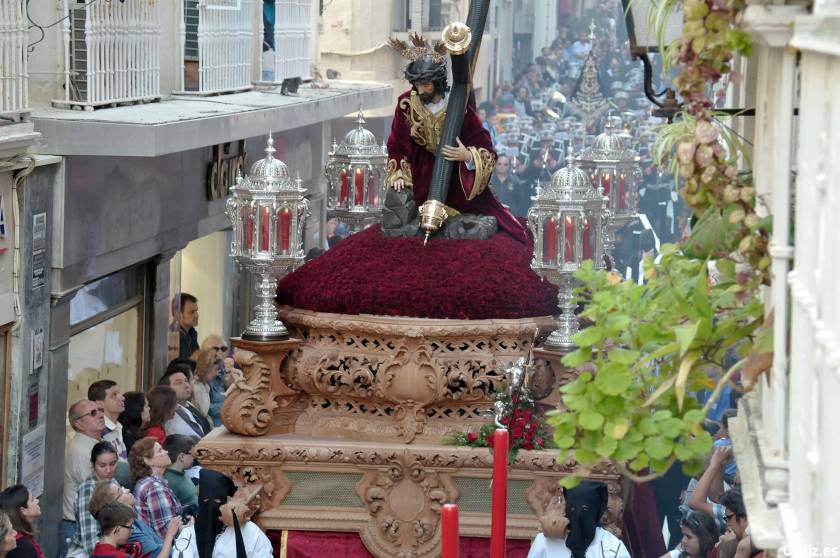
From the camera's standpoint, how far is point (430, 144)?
906 cm

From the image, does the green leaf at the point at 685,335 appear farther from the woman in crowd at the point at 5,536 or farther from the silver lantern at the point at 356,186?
the silver lantern at the point at 356,186

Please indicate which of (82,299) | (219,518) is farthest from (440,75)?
(82,299)

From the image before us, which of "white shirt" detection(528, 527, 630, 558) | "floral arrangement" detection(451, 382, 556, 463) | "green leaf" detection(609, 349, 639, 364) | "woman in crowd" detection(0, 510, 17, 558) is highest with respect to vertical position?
"green leaf" detection(609, 349, 639, 364)

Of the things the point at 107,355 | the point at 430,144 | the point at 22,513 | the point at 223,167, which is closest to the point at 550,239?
the point at 430,144

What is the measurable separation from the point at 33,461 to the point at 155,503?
147 centimetres

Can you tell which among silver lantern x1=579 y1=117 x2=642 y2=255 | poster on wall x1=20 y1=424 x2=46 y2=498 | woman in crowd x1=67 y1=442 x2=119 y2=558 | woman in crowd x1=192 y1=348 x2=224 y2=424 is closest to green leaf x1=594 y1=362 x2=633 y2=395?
woman in crowd x1=67 y1=442 x2=119 y2=558

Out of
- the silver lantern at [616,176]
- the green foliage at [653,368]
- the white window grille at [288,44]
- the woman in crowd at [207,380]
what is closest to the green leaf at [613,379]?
the green foliage at [653,368]

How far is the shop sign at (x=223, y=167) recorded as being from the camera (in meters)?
14.8

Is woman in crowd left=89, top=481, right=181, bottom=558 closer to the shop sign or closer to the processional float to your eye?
the processional float

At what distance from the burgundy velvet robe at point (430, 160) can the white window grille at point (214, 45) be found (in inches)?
204

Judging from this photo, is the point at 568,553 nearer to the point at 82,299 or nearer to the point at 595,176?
the point at 595,176

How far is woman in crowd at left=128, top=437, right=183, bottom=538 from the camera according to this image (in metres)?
8.95

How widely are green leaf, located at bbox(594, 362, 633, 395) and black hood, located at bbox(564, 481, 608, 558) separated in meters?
3.52

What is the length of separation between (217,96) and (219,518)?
7.05 meters
